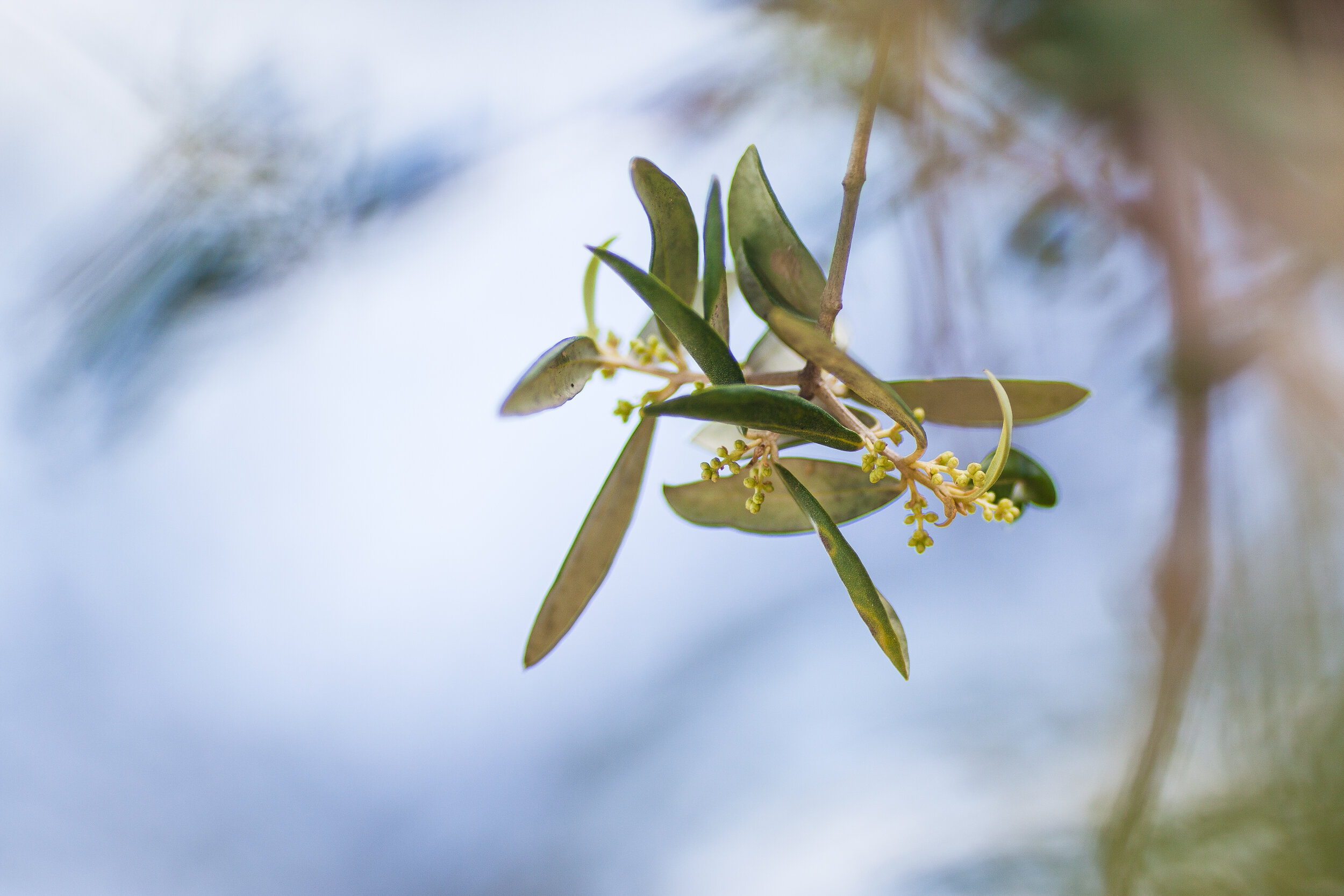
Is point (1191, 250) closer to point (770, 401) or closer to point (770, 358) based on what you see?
point (770, 358)

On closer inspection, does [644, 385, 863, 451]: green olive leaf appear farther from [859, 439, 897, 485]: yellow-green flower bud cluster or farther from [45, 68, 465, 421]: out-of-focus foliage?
[45, 68, 465, 421]: out-of-focus foliage

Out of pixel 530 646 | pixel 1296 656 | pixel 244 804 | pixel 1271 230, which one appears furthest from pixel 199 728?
pixel 1271 230

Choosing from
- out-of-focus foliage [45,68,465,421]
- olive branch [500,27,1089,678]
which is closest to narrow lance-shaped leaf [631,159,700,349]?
olive branch [500,27,1089,678]

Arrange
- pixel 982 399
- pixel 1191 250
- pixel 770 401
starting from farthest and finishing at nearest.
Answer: pixel 1191 250, pixel 982 399, pixel 770 401

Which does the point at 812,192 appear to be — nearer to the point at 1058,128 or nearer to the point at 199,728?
the point at 1058,128

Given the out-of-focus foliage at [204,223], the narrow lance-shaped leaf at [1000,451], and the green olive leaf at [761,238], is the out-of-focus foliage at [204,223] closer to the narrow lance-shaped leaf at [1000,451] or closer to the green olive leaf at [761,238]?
the green olive leaf at [761,238]

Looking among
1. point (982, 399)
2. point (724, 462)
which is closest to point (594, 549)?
point (724, 462)

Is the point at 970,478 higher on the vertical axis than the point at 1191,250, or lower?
lower
